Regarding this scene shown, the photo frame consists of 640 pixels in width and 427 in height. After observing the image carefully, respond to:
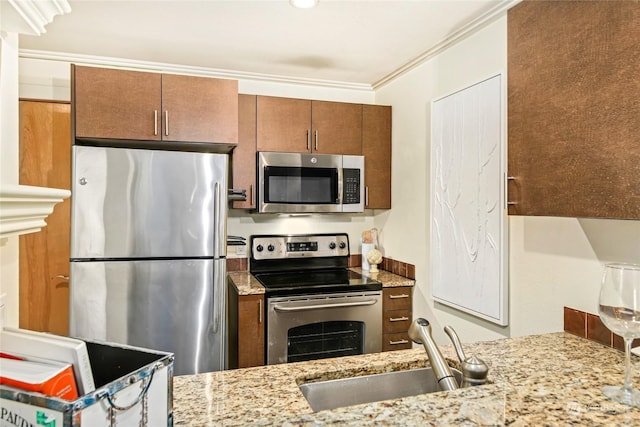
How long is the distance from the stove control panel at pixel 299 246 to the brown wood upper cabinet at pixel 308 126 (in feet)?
2.29

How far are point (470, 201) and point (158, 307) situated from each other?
1809 mm

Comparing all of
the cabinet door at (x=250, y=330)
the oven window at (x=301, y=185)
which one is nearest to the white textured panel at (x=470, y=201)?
the oven window at (x=301, y=185)

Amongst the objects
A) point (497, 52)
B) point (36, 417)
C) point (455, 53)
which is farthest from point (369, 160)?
point (36, 417)

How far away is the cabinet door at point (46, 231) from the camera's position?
8.74ft

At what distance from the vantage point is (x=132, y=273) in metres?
2.19

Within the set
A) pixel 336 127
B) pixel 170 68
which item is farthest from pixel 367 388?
pixel 170 68

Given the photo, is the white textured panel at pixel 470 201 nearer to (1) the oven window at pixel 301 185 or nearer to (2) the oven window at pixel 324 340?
(2) the oven window at pixel 324 340

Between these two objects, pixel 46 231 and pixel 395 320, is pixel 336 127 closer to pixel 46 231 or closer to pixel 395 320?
pixel 395 320

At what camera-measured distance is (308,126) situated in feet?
9.56

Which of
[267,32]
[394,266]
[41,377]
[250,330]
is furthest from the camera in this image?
[394,266]

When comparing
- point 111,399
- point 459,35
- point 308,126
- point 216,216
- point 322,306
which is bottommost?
point 322,306

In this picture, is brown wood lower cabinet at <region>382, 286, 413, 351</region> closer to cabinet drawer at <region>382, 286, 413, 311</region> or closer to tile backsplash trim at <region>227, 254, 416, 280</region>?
cabinet drawer at <region>382, 286, 413, 311</region>

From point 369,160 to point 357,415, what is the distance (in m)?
2.45

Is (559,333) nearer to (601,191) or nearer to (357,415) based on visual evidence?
(601,191)
